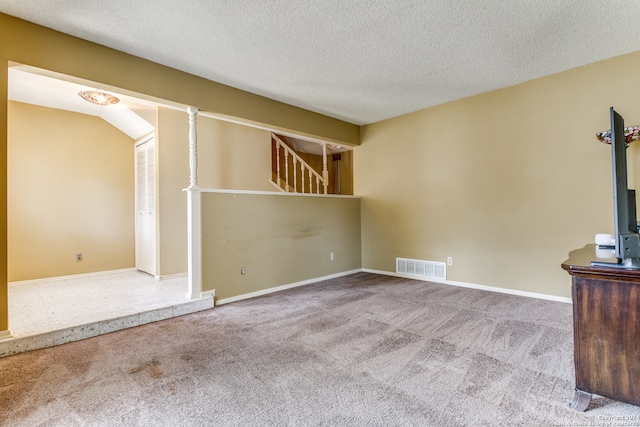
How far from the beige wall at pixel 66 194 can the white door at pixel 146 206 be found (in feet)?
0.65

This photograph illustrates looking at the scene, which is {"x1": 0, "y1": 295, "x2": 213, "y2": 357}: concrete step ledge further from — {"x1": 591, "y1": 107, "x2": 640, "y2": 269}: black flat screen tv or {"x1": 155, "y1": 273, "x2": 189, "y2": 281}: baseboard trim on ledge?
{"x1": 591, "y1": 107, "x2": 640, "y2": 269}: black flat screen tv

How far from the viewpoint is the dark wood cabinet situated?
147cm

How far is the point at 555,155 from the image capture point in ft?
11.5

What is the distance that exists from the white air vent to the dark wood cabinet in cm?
286

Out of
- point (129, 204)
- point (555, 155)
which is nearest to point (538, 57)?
point (555, 155)

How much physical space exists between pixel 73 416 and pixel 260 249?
259 cm

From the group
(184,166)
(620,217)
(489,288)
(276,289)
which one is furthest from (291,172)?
(620,217)

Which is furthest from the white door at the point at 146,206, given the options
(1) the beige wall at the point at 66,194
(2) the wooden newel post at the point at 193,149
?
(2) the wooden newel post at the point at 193,149

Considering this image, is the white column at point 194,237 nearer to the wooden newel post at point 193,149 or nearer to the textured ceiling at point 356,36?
the wooden newel post at point 193,149

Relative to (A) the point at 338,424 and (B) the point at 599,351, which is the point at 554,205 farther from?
(A) the point at 338,424

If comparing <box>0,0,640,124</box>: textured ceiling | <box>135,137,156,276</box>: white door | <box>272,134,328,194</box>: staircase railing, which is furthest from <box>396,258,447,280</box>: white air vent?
<box>135,137,156,276</box>: white door

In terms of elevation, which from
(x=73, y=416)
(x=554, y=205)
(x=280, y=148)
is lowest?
(x=73, y=416)

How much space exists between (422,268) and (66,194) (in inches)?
219

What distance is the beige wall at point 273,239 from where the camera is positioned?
366cm
